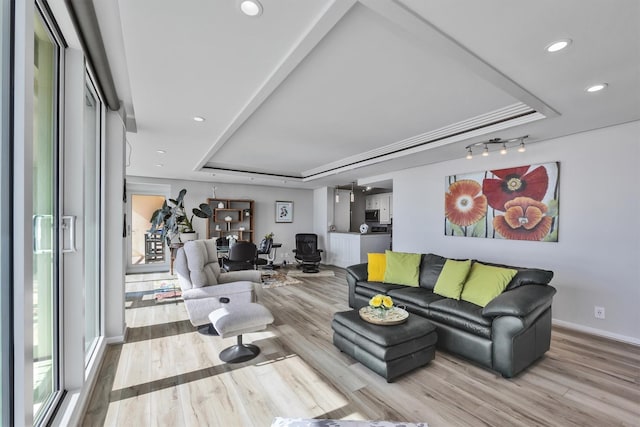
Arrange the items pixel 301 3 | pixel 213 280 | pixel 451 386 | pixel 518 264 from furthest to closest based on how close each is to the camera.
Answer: pixel 518 264, pixel 213 280, pixel 451 386, pixel 301 3

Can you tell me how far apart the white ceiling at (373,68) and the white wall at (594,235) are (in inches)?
10.5

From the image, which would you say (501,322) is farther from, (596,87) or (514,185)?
(514,185)

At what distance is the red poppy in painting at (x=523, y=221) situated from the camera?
362 cm

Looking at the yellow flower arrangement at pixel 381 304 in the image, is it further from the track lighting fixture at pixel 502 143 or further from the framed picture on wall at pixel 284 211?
the framed picture on wall at pixel 284 211

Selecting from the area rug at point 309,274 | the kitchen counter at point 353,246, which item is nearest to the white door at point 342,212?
the kitchen counter at point 353,246

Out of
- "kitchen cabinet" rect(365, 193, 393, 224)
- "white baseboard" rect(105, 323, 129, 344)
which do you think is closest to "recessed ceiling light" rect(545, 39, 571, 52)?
"white baseboard" rect(105, 323, 129, 344)

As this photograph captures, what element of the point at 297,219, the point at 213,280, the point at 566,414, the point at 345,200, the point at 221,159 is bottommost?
the point at 566,414

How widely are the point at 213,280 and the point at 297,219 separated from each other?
5.32m

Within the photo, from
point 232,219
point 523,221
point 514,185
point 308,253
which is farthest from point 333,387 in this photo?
point 232,219

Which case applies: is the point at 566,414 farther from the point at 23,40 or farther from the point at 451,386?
the point at 23,40

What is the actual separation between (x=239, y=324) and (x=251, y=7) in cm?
236

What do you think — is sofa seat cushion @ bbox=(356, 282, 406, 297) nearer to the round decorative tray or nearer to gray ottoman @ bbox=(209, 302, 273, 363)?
the round decorative tray

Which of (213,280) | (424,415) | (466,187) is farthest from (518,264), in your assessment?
(213,280)

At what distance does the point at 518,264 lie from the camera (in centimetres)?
383
